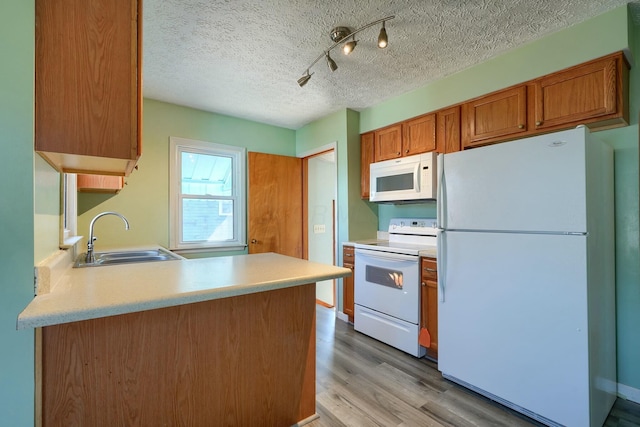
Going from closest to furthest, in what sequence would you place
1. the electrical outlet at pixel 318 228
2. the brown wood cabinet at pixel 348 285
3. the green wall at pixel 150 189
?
the green wall at pixel 150 189 → the brown wood cabinet at pixel 348 285 → the electrical outlet at pixel 318 228

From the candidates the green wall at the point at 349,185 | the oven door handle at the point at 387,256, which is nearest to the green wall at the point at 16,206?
the oven door handle at the point at 387,256

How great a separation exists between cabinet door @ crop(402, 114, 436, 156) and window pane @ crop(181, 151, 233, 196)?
2165mm

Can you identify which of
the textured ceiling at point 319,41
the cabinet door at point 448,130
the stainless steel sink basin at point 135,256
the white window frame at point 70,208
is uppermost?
the textured ceiling at point 319,41

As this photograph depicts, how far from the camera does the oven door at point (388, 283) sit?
2492 millimetres

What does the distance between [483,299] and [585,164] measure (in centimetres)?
96

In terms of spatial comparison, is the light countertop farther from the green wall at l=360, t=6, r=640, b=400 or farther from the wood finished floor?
the green wall at l=360, t=6, r=640, b=400

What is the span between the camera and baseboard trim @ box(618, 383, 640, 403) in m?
1.86

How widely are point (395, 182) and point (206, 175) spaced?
7.37 ft

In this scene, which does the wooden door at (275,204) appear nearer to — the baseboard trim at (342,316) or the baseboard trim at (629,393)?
the baseboard trim at (342,316)

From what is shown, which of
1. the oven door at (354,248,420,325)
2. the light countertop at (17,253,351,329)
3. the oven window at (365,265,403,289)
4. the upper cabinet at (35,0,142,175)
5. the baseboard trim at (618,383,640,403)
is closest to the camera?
the light countertop at (17,253,351,329)

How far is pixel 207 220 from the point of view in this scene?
354cm

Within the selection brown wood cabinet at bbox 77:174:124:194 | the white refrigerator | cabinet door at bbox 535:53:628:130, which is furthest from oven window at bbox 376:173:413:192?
brown wood cabinet at bbox 77:174:124:194

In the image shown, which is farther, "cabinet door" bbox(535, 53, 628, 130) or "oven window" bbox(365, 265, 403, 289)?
"oven window" bbox(365, 265, 403, 289)

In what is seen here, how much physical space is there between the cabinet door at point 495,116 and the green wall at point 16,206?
2.69 m
